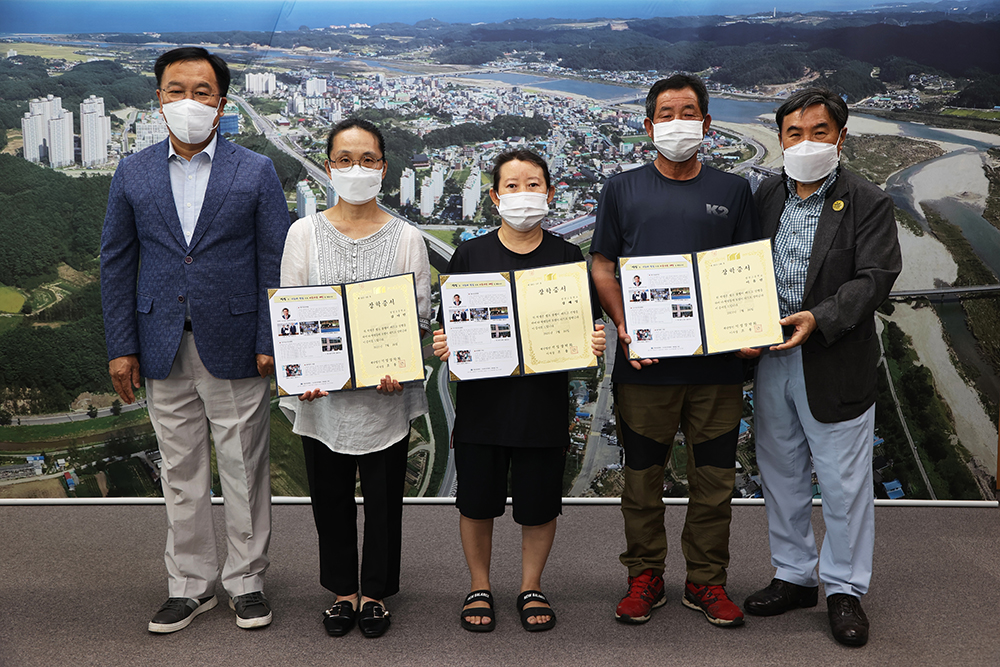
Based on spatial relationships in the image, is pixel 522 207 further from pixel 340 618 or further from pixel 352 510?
pixel 340 618

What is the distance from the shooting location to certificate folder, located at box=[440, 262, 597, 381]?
6.79 ft

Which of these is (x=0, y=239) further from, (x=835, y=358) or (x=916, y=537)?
(x=916, y=537)

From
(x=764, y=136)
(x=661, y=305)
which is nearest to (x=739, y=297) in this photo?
(x=661, y=305)

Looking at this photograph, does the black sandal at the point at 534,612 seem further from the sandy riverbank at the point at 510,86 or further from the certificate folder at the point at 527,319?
the sandy riverbank at the point at 510,86

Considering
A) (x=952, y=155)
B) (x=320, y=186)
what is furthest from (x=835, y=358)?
(x=320, y=186)

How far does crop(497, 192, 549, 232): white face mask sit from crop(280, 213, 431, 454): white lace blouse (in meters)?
0.31

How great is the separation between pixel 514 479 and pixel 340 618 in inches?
28.0

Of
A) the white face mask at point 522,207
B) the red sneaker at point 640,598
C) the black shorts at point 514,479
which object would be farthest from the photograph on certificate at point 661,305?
the red sneaker at point 640,598

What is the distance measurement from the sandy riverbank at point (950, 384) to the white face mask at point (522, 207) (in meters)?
2.51

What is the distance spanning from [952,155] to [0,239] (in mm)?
5051

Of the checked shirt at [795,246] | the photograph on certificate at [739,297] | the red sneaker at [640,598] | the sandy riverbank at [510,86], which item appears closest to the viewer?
the photograph on certificate at [739,297]

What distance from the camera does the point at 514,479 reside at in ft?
7.27

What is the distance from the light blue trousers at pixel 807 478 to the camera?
218cm

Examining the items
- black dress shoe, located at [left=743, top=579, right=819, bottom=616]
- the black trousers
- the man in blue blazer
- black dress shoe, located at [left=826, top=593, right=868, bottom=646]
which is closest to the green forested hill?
the man in blue blazer
